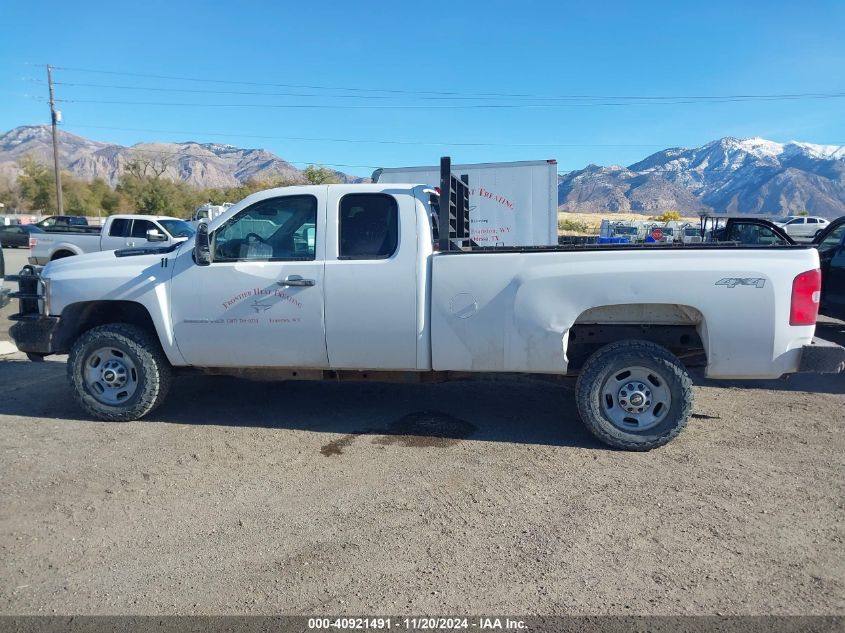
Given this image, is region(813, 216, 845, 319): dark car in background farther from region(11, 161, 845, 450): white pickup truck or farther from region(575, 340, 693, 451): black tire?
region(575, 340, 693, 451): black tire

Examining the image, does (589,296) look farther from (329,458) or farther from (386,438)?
(329,458)

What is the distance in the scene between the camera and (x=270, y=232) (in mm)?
5348

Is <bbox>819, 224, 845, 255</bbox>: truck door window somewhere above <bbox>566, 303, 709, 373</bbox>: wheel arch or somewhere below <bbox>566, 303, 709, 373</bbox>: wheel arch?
above

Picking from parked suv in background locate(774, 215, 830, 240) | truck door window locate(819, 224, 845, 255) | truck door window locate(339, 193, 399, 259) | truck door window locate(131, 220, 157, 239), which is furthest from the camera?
parked suv in background locate(774, 215, 830, 240)

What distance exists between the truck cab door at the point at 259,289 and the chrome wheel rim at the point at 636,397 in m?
2.37

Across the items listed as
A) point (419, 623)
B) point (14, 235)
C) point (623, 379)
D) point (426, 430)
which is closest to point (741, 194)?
point (14, 235)

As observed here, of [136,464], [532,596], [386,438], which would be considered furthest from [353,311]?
[532,596]

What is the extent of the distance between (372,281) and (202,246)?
1474 millimetres

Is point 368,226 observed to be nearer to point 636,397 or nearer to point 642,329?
point 642,329

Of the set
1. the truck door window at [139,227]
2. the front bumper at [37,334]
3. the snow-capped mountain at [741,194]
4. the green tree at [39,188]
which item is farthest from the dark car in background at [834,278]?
the snow-capped mountain at [741,194]

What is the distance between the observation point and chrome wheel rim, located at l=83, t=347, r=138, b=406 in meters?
5.55

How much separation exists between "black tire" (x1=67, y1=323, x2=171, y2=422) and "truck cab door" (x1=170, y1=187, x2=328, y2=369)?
0.35m

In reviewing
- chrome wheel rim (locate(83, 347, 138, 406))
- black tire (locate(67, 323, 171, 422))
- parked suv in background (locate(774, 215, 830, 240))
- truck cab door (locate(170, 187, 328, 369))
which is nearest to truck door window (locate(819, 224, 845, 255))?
truck cab door (locate(170, 187, 328, 369))

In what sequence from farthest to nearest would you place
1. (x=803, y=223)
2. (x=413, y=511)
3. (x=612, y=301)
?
1. (x=803, y=223)
2. (x=612, y=301)
3. (x=413, y=511)
